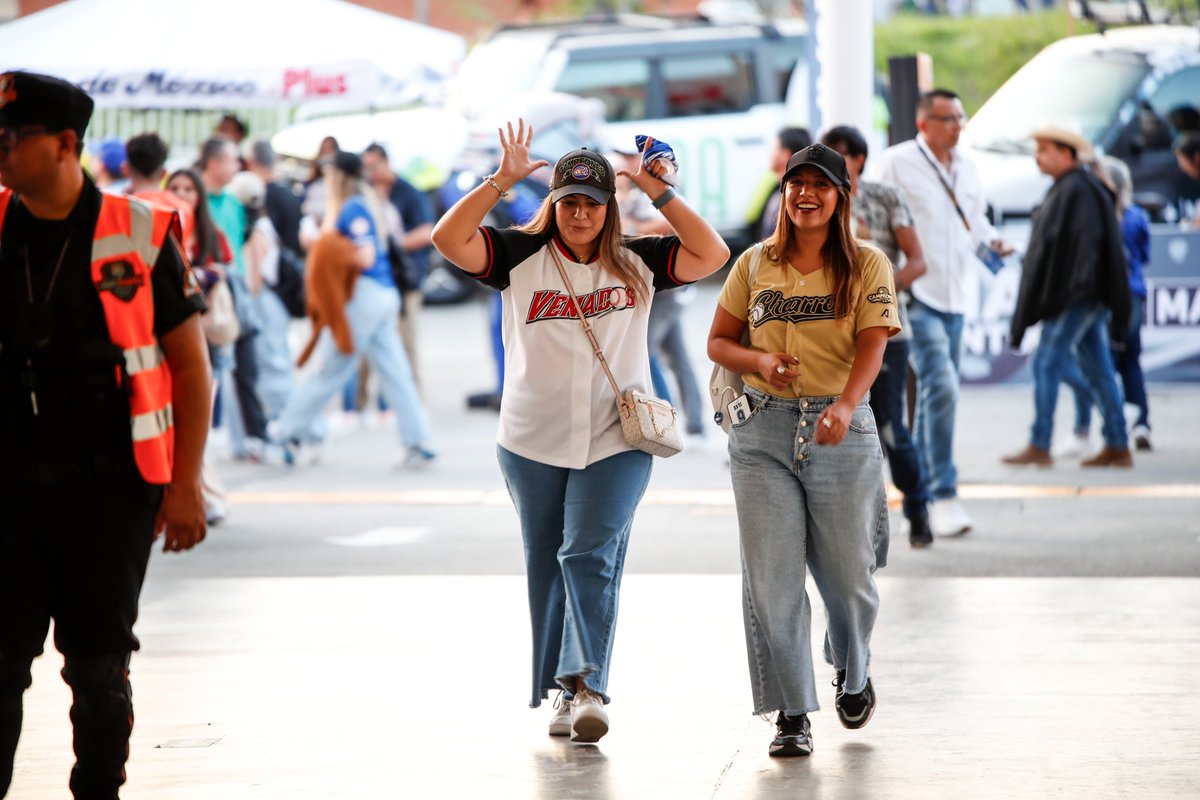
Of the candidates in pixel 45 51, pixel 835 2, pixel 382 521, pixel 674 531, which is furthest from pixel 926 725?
pixel 45 51

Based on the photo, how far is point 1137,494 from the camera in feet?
31.6

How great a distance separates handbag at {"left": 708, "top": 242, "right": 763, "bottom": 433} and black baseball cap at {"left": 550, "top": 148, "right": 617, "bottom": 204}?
477 millimetres

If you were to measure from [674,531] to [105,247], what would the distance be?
527 centimetres

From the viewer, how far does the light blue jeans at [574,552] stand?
522cm

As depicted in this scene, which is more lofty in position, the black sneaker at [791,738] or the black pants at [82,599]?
the black pants at [82,599]

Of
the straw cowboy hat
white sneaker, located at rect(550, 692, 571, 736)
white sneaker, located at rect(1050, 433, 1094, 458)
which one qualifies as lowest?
white sneaker, located at rect(1050, 433, 1094, 458)

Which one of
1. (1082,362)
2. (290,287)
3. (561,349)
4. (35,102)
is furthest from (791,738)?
(290,287)

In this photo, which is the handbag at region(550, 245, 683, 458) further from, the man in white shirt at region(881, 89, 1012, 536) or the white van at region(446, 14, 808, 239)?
the white van at region(446, 14, 808, 239)

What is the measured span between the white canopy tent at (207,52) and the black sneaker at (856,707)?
8718 millimetres

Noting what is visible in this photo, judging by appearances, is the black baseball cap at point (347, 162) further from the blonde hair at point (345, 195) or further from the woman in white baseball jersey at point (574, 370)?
the woman in white baseball jersey at point (574, 370)

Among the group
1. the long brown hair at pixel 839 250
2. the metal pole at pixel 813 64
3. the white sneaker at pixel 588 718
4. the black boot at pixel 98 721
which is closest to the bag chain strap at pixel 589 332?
the long brown hair at pixel 839 250

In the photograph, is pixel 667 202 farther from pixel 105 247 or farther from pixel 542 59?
pixel 542 59

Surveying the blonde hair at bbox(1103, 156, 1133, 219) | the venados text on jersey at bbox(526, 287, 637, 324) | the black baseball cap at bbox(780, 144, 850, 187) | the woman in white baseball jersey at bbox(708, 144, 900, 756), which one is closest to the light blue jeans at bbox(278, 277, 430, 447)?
the blonde hair at bbox(1103, 156, 1133, 219)

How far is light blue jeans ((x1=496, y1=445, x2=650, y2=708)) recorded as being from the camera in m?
Result: 5.22
